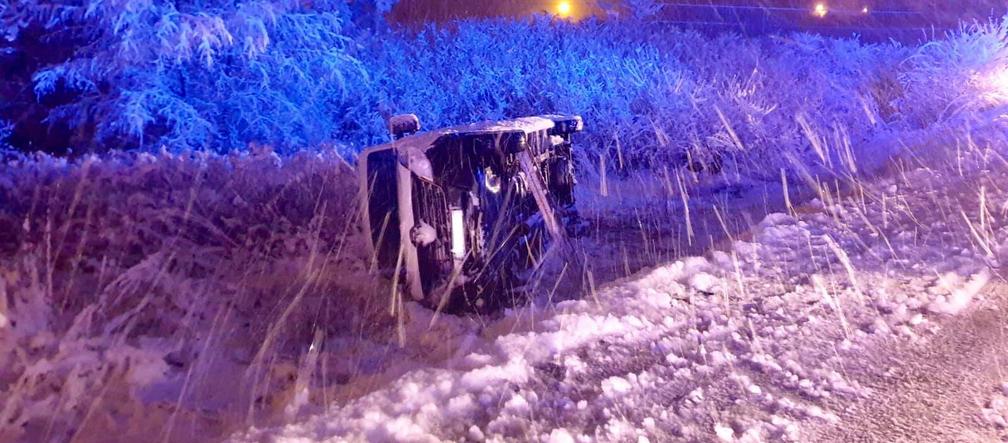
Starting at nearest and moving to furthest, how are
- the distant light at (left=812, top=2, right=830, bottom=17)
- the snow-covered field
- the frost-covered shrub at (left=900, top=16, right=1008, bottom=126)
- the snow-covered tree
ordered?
the snow-covered field < the snow-covered tree < the frost-covered shrub at (left=900, top=16, right=1008, bottom=126) < the distant light at (left=812, top=2, right=830, bottom=17)

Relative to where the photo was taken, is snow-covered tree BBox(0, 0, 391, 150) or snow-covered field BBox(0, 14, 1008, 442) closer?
snow-covered field BBox(0, 14, 1008, 442)

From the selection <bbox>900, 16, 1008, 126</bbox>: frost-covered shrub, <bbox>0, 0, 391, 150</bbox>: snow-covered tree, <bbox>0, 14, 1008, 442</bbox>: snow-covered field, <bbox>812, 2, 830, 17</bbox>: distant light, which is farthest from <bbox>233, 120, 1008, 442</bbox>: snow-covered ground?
<bbox>812, 2, 830, 17</bbox>: distant light

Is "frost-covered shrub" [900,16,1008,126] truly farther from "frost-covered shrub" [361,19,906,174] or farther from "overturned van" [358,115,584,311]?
"overturned van" [358,115,584,311]

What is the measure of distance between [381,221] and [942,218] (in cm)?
476

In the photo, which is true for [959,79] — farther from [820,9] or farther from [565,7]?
[820,9]

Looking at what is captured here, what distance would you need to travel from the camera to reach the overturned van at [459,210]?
521cm

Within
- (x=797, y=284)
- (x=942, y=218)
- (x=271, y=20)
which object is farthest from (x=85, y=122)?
(x=942, y=218)

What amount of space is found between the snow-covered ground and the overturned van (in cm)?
36

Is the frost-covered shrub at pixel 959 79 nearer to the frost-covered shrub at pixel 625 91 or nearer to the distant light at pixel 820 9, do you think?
the frost-covered shrub at pixel 625 91

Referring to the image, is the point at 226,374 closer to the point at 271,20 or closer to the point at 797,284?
the point at 797,284

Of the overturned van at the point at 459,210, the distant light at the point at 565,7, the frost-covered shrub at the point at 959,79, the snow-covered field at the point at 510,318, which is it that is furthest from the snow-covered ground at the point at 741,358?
the distant light at the point at 565,7

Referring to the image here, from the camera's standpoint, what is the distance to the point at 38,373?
393cm

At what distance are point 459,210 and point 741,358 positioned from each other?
2167mm

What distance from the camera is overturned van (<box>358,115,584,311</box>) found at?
5.21m
